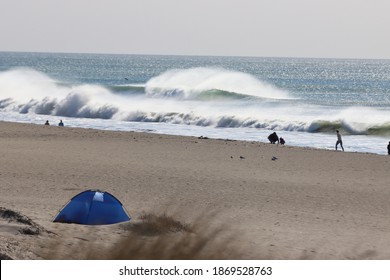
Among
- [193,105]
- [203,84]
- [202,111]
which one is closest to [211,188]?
[202,111]

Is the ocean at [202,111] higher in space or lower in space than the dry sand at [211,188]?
higher

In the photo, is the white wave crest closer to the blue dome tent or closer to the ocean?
the ocean

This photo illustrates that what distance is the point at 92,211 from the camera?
12.3m

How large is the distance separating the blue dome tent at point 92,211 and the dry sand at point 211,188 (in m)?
0.31

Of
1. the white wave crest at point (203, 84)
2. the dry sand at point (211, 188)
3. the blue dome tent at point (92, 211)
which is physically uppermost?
the white wave crest at point (203, 84)

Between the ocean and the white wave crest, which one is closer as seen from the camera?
the ocean

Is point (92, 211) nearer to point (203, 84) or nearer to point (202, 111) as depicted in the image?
point (202, 111)

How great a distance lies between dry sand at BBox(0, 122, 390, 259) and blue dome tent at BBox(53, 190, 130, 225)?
31cm

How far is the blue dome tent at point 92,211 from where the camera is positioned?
12281 mm

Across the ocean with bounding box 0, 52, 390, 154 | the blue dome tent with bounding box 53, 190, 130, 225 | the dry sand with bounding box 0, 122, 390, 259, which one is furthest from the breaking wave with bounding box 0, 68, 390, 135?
the blue dome tent with bounding box 53, 190, 130, 225

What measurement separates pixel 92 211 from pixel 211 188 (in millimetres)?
6407

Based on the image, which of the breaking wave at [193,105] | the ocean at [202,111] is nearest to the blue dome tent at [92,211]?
the ocean at [202,111]

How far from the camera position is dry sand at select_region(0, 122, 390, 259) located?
11.3 m

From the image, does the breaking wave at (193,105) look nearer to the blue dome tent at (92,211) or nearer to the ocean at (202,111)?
the ocean at (202,111)
